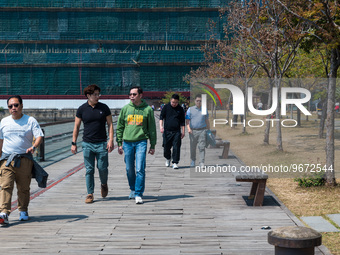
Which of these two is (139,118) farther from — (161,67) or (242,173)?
(161,67)

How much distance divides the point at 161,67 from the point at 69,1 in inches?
864

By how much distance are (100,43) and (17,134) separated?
9861 cm

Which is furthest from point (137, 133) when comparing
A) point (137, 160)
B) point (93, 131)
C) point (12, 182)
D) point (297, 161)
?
point (297, 161)

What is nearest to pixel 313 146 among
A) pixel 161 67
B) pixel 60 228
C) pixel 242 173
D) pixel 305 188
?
pixel 305 188

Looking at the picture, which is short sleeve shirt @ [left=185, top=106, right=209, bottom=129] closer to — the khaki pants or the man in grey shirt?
the man in grey shirt

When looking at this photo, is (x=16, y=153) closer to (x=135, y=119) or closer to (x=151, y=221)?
(x=151, y=221)

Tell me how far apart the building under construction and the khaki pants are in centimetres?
9387

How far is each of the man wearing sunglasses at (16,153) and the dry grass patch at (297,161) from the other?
175 inches

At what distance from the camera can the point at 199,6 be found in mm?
106812

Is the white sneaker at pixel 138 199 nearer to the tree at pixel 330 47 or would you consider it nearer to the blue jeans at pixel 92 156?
the blue jeans at pixel 92 156

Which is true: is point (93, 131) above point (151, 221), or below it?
above

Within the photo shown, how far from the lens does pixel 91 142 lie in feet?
31.9

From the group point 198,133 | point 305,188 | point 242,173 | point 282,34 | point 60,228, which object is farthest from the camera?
point 282,34

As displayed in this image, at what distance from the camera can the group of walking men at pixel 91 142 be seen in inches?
320
